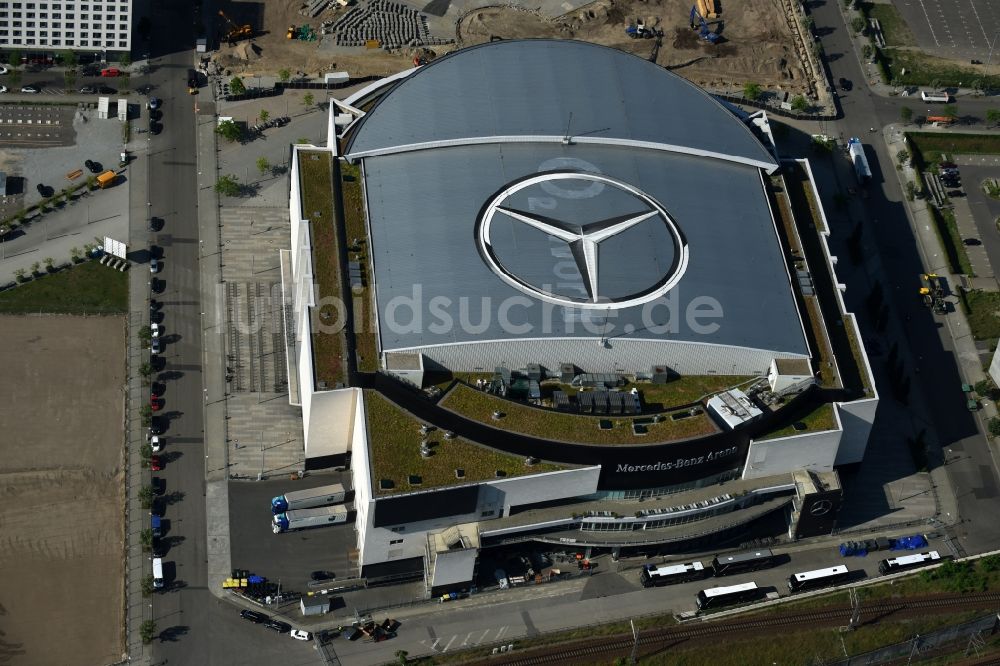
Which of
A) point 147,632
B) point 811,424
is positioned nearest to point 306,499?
point 147,632

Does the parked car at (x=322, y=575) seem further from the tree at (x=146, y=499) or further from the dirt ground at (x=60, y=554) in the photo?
the dirt ground at (x=60, y=554)

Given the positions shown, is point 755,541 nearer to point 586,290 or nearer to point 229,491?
point 586,290

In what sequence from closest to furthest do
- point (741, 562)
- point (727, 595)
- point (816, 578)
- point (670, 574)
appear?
point (727, 595) → point (670, 574) → point (816, 578) → point (741, 562)

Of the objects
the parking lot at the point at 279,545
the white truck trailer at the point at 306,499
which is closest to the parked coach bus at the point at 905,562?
the parking lot at the point at 279,545

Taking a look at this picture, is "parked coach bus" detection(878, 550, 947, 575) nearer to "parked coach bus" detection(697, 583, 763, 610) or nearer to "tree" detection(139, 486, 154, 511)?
"parked coach bus" detection(697, 583, 763, 610)

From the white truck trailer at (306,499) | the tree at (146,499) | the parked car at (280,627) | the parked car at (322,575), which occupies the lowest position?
the parked car at (280,627)

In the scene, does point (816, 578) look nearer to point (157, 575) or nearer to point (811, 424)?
point (811, 424)
